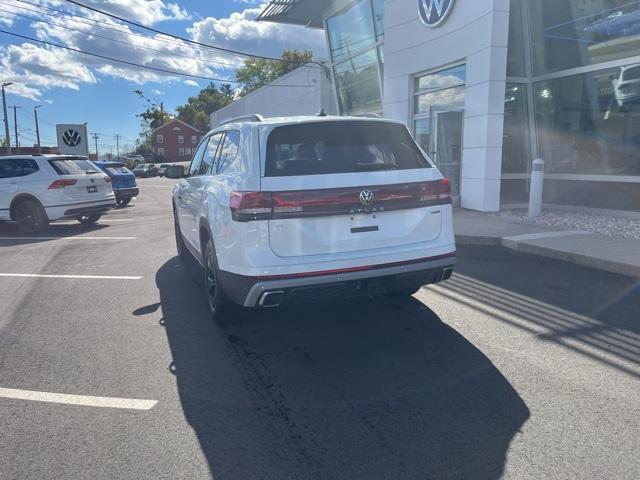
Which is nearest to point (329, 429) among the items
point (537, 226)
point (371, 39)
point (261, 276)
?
point (261, 276)

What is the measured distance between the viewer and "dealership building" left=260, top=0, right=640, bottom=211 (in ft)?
35.7

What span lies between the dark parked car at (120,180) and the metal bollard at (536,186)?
12996 mm

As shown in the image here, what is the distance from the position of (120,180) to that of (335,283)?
50.4ft

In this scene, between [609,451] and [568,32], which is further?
[568,32]

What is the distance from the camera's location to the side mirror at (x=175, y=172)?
7.18m

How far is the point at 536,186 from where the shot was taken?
10.7 m

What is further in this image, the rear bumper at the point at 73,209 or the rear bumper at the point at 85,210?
the rear bumper at the point at 85,210

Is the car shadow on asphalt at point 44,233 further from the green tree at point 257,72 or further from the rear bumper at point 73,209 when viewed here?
the green tree at point 257,72

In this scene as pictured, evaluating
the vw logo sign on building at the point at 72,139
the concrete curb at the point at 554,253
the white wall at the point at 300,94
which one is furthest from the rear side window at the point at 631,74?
the vw logo sign on building at the point at 72,139

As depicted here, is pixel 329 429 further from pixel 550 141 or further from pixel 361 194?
pixel 550 141

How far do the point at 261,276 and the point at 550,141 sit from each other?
11469mm

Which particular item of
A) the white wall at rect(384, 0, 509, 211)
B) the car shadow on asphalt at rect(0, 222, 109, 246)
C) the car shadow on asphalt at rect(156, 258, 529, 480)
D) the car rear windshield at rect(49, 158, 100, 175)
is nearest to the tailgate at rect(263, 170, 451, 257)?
the car shadow on asphalt at rect(156, 258, 529, 480)

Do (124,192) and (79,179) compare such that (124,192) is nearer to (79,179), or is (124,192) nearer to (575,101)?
(79,179)

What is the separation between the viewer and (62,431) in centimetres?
310
